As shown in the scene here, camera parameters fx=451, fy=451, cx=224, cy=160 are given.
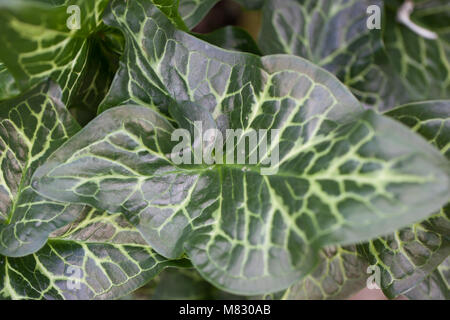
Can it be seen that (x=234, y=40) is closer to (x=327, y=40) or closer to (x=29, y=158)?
(x=327, y=40)

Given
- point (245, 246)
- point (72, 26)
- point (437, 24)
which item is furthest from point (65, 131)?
point (437, 24)

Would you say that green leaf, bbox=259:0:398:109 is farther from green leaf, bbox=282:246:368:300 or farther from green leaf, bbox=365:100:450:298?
green leaf, bbox=282:246:368:300

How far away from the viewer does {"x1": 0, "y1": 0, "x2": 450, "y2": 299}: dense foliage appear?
421mm

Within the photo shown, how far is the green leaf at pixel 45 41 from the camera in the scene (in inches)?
17.2

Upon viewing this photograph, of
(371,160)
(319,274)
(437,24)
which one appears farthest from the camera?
(437,24)

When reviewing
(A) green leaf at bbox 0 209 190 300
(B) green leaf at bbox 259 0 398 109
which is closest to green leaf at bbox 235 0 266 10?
(B) green leaf at bbox 259 0 398 109

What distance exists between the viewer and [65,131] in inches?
21.8

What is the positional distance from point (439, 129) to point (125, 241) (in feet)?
1.38

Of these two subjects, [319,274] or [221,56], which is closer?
[221,56]

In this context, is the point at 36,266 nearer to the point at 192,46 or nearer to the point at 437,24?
the point at 192,46

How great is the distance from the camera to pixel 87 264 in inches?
23.1

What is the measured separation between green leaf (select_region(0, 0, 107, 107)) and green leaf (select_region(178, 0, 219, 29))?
169 mm

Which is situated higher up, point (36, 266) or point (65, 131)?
point (65, 131)

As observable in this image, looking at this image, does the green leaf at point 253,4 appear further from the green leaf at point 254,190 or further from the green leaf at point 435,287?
the green leaf at point 435,287
